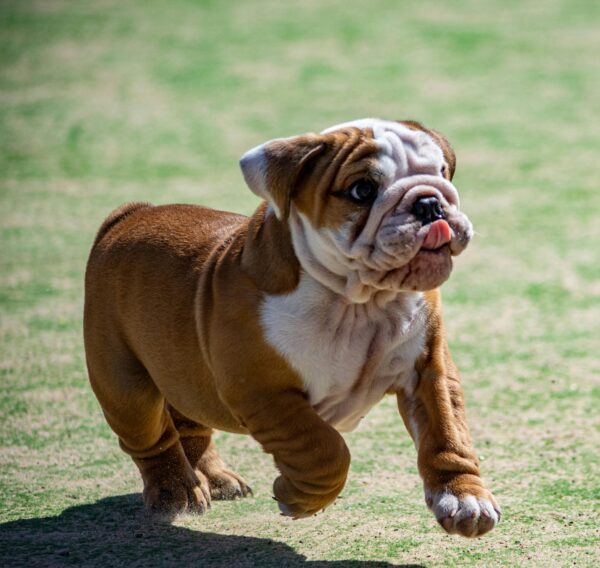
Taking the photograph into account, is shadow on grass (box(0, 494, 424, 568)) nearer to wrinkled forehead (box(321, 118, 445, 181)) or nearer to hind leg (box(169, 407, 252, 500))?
hind leg (box(169, 407, 252, 500))

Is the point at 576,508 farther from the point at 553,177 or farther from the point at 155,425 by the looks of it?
the point at 553,177

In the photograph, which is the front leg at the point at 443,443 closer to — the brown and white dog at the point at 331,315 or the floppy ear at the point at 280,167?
the brown and white dog at the point at 331,315

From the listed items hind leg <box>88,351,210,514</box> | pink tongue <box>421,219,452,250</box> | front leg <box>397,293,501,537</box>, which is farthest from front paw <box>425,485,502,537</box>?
hind leg <box>88,351,210,514</box>

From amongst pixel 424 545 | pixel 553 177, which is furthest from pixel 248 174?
pixel 553 177

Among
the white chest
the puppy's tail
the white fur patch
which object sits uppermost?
the puppy's tail

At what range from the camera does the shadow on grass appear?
157 inches

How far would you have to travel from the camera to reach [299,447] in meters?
3.68

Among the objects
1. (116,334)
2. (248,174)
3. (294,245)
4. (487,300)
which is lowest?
(487,300)

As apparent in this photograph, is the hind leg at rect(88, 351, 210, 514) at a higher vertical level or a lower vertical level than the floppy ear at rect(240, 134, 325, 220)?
lower

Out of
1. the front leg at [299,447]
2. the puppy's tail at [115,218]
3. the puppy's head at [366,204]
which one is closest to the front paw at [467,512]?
the front leg at [299,447]

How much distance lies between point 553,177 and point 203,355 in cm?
669

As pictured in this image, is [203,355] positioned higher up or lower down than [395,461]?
higher up

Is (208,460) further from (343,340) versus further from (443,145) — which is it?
(443,145)

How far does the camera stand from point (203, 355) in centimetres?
408
